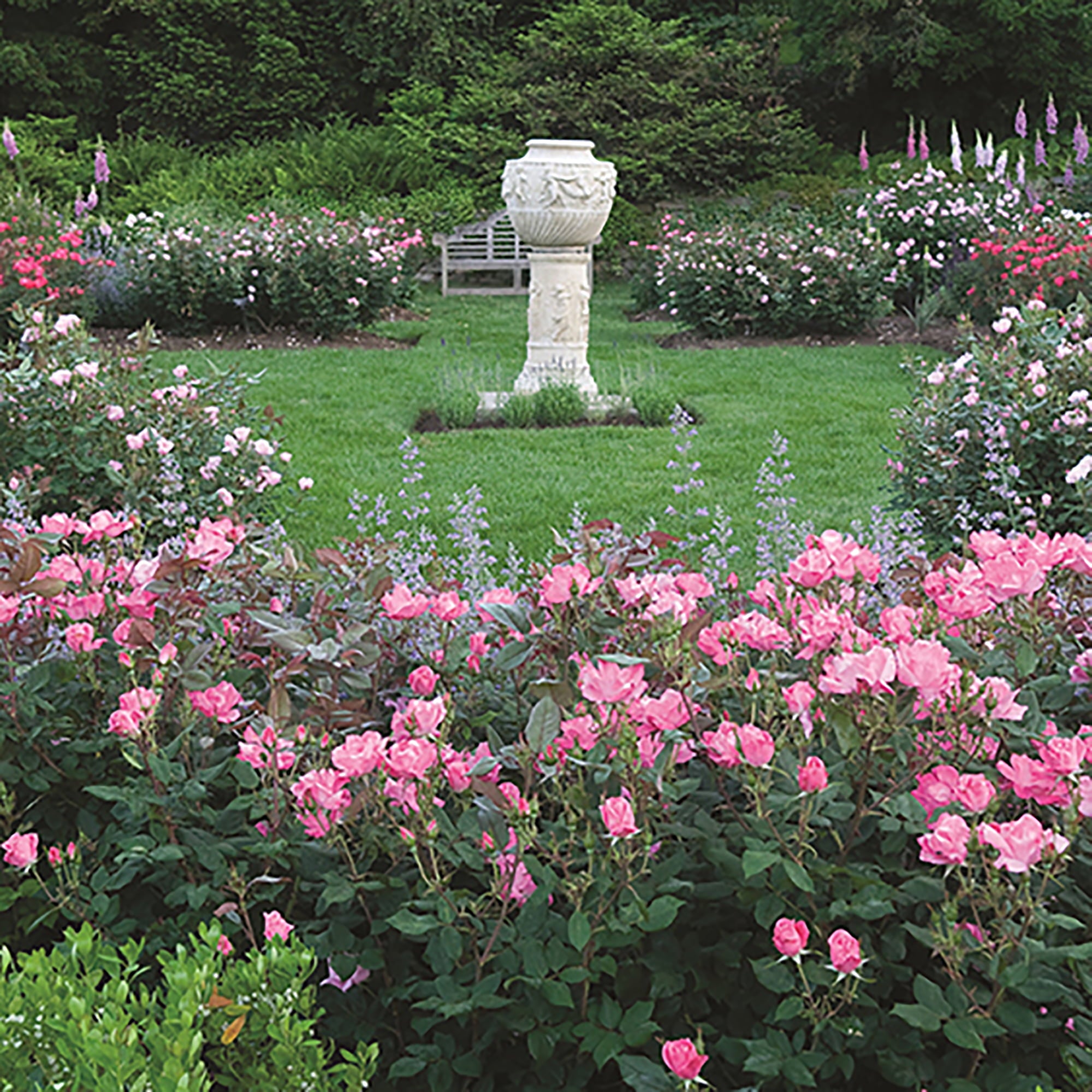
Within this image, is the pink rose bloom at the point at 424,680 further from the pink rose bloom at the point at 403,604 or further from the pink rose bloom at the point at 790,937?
the pink rose bloom at the point at 790,937

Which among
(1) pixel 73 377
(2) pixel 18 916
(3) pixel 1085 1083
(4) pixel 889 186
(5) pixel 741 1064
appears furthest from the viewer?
(4) pixel 889 186

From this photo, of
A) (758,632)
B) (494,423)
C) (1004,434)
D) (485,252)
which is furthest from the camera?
(485,252)

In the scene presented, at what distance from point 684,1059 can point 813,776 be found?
326 millimetres

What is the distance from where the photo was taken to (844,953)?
1326mm

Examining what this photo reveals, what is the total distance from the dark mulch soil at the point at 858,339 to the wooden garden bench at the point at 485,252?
3910 millimetres

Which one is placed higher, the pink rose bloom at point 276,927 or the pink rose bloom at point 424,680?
the pink rose bloom at point 424,680

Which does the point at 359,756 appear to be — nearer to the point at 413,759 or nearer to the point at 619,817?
the point at 413,759

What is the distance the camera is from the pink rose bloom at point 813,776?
135 centimetres

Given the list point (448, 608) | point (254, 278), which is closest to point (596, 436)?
point (254, 278)

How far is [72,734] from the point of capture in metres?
1.89

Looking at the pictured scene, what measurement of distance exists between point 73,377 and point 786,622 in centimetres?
365

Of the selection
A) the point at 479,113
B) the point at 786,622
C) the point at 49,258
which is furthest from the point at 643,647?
the point at 479,113

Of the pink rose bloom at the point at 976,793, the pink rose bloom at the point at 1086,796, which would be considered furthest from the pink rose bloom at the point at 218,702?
the pink rose bloom at the point at 1086,796

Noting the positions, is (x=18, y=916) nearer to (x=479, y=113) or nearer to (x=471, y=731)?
(x=471, y=731)
